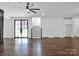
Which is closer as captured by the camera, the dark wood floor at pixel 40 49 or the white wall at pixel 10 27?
the dark wood floor at pixel 40 49

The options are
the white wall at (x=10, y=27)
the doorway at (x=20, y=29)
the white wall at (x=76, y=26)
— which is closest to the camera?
the white wall at (x=10, y=27)

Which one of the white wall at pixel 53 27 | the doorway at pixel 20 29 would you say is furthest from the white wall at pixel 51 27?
the doorway at pixel 20 29

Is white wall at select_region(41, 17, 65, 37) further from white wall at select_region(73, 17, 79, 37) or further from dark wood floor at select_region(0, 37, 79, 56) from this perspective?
dark wood floor at select_region(0, 37, 79, 56)

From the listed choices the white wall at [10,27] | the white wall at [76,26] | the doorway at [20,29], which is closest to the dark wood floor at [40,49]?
the white wall at [10,27]

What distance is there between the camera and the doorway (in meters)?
13.8

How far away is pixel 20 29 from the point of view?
1382cm

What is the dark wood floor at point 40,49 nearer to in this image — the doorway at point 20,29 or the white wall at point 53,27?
the white wall at point 53,27

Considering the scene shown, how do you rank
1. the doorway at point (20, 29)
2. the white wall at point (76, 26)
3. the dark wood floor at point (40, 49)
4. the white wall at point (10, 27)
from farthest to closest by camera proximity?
the doorway at point (20, 29) < the white wall at point (76, 26) < the white wall at point (10, 27) < the dark wood floor at point (40, 49)

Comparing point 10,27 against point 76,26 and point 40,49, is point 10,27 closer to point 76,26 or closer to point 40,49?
point 76,26

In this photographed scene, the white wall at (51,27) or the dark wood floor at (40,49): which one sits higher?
the white wall at (51,27)

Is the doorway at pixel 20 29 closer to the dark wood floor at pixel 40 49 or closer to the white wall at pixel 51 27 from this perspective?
the white wall at pixel 51 27

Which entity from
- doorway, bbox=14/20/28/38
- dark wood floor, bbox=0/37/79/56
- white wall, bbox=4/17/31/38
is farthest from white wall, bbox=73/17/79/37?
dark wood floor, bbox=0/37/79/56

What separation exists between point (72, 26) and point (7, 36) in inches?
260

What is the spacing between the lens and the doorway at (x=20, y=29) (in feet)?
45.2
